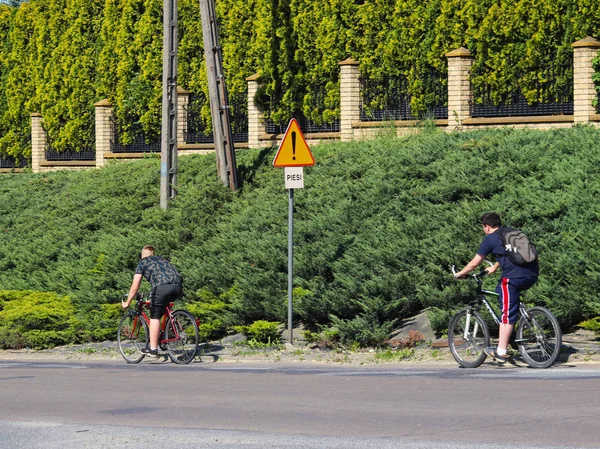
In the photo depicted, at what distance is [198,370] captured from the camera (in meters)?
15.7

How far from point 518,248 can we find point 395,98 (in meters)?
15.8

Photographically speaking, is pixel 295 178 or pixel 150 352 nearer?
pixel 150 352

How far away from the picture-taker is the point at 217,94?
2617cm

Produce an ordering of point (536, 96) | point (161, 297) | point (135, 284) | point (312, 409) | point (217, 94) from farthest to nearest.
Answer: point (217, 94) → point (536, 96) → point (135, 284) → point (161, 297) → point (312, 409)

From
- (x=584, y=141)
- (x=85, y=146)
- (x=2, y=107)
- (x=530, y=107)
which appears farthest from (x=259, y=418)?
(x=2, y=107)

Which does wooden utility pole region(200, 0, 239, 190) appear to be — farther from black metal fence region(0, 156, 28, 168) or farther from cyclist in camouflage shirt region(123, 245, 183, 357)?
black metal fence region(0, 156, 28, 168)

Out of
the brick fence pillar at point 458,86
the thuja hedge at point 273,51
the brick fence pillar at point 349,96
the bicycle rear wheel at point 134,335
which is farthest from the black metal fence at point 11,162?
the bicycle rear wheel at point 134,335

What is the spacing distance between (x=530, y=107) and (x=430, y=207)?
7247 millimetres

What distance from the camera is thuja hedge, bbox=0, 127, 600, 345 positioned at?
17.2 m

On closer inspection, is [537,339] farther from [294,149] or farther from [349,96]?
[349,96]

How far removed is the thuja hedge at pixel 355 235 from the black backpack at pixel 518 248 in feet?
6.54

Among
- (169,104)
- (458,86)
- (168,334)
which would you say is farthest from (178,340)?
(458,86)

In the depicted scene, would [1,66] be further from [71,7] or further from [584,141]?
[584,141]

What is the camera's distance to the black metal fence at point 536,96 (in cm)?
2539
